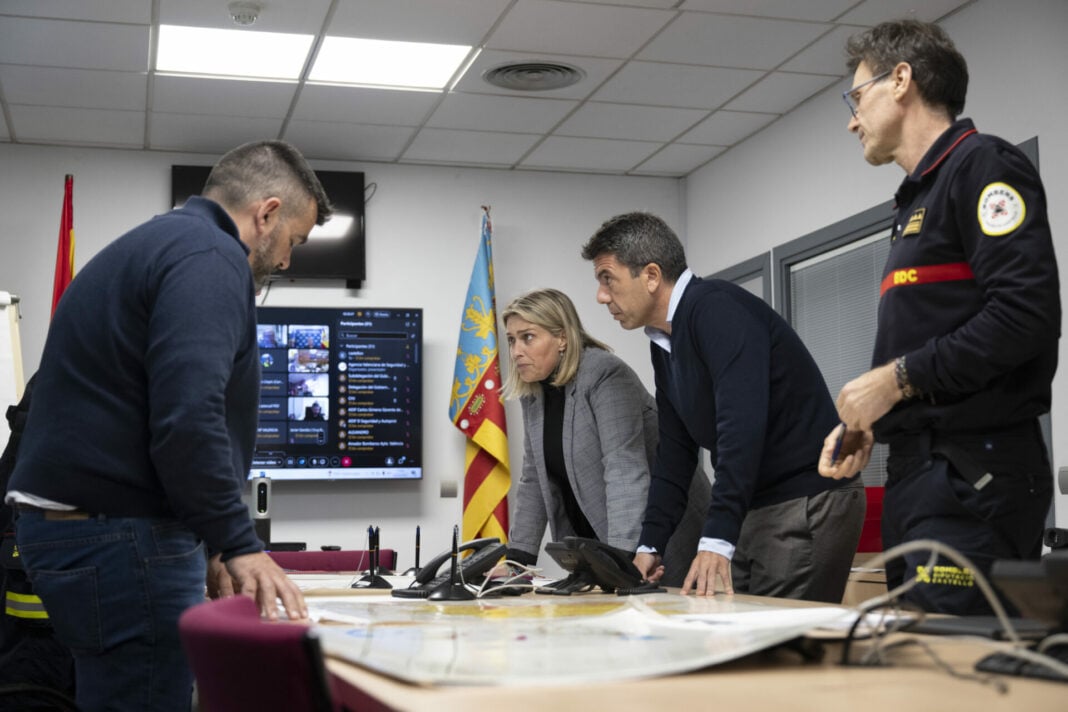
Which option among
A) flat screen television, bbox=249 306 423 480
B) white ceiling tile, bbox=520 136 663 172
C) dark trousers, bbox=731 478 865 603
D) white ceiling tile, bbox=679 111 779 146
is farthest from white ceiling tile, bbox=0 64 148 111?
dark trousers, bbox=731 478 865 603

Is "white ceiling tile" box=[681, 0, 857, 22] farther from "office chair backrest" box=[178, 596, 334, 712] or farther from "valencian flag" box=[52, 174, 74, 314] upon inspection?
"office chair backrest" box=[178, 596, 334, 712]

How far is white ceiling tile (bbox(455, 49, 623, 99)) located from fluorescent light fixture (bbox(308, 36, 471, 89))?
0.09 meters

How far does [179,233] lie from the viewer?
1850 mm

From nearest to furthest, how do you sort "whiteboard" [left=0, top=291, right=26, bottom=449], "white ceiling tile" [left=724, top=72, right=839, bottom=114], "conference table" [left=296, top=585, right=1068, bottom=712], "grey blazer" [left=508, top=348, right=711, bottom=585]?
"conference table" [left=296, top=585, right=1068, bottom=712] < "grey blazer" [left=508, top=348, right=711, bottom=585] < "whiteboard" [left=0, top=291, right=26, bottom=449] < "white ceiling tile" [left=724, top=72, right=839, bottom=114]

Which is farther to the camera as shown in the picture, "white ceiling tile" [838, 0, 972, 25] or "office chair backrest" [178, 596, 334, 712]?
"white ceiling tile" [838, 0, 972, 25]

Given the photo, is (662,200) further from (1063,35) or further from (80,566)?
(80,566)

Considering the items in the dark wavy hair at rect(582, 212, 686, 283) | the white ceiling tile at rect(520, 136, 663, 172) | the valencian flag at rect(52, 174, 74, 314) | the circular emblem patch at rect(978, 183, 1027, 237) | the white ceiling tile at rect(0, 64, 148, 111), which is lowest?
the circular emblem patch at rect(978, 183, 1027, 237)

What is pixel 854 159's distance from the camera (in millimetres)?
4973

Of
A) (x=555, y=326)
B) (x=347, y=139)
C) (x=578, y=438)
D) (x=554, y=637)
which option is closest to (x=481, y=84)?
(x=347, y=139)

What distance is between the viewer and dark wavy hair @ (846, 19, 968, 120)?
1.86 m

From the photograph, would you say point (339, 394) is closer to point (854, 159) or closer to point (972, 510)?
point (854, 159)

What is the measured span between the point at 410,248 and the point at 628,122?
1409 mm

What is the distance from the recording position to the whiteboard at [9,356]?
485 centimetres

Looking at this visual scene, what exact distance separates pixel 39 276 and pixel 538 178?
2.70 m
